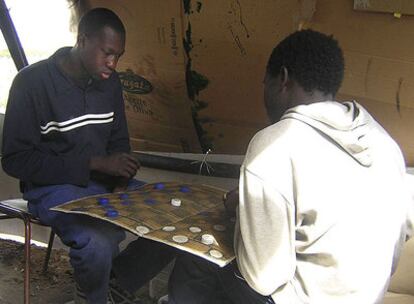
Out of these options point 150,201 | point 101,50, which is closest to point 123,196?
point 150,201

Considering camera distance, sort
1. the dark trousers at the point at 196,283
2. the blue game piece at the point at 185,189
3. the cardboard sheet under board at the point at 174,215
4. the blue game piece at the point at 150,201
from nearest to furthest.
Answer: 1. the cardboard sheet under board at the point at 174,215
2. the dark trousers at the point at 196,283
3. the blue game piece at the point at 150,201
4. the blue game piece at the point at 185,189

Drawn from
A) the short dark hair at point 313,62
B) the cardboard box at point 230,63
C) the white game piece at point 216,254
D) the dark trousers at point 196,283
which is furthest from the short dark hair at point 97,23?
the white game piece at point 216,254

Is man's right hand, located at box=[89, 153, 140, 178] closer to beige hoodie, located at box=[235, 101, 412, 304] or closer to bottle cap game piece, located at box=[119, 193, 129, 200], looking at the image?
bottle cap game piece, located at box=[119, 193, 129, 200]

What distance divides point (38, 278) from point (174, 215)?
5.63 ft

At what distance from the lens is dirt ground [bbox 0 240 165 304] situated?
3281mm

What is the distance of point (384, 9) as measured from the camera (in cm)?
238

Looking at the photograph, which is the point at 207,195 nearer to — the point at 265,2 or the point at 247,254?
the point at 247,254

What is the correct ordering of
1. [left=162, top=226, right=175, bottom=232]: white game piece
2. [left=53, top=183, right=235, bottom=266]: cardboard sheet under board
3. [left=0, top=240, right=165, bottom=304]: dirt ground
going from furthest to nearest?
[left=0, top=240, right=165, bottom=304]: dirt ground
[left=162, top=226, right=175, bottom=232]: white game piece
[left=53, top=183, right=235, bottom=266]: cardboard sheet under board

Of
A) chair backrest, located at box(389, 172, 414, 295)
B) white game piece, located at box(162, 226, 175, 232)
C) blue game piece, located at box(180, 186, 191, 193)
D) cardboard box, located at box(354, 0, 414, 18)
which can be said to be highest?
cardboard box, located at box(354, 0, 414, 18)

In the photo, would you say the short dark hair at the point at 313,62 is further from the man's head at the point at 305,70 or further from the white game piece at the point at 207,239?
the white game piece at the point at 207,239

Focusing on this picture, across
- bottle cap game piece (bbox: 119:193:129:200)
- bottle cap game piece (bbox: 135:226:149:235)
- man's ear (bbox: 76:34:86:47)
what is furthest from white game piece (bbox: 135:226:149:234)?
man's ear (bbox: 76:34:86:47)

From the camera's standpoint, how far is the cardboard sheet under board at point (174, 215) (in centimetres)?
191

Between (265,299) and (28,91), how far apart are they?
1.41 m

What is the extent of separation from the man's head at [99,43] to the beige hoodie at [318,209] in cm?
109
